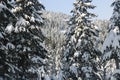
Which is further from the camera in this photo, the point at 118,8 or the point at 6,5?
the point at 118,8

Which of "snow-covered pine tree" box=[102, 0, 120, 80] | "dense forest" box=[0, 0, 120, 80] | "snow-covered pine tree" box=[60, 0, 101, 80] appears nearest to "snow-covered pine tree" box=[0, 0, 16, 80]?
"dense forest" box=[0, 0, 120, 80]

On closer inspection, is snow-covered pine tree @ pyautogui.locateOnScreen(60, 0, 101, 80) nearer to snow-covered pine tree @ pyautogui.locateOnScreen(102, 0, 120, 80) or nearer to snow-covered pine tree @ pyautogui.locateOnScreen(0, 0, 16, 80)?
snow-covered pine tree @ pyautogui.locateOnScreen(102, 0, 120, 80)

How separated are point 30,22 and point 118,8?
7372 millimetres

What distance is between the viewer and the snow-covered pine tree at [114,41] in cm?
2383

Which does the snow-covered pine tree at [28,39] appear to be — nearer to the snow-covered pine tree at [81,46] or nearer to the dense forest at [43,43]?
the dense forest at [43,43]

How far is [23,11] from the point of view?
2433 centimetres

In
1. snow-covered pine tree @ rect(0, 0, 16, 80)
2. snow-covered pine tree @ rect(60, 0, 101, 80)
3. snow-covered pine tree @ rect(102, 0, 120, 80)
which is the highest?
snow-covered pine tree @ rect(60, 0, 101, 80)

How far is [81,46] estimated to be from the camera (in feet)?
107

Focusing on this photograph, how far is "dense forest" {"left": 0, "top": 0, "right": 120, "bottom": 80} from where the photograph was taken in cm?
A: 1655

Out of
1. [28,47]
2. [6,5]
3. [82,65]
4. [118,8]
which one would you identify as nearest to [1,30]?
[6,5]

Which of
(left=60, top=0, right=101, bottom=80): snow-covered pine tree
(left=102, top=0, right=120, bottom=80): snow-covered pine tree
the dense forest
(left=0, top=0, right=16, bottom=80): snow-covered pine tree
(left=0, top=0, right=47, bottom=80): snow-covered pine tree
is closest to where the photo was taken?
(left=0, top=0, right=16, bottom=80): snow-covered pine tree

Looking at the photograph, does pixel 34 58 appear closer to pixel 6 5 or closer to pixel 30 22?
pixel 30 22

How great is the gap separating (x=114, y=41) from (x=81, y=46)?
8.81m

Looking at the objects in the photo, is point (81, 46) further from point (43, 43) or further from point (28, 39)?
point (28, 39)
